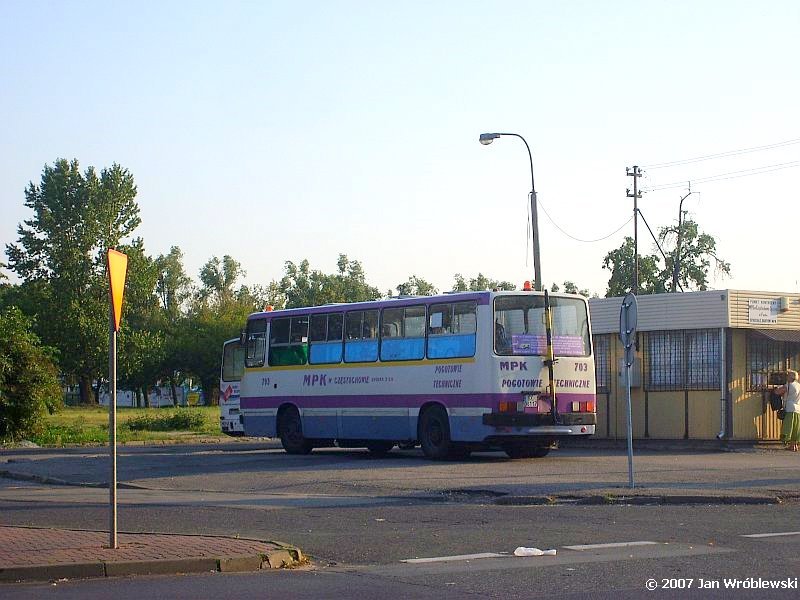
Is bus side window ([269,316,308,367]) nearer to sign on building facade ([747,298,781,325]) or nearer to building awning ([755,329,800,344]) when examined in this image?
sign on building facade ([747,298,781,325])

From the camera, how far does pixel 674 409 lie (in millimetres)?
27922

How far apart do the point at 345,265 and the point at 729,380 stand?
350 ft

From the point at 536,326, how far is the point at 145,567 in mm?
14200

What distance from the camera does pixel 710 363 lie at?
89.6 feet

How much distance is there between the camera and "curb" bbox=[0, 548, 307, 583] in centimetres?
939

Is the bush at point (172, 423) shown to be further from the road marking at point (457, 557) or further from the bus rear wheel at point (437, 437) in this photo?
the road marking at point (457, 557)

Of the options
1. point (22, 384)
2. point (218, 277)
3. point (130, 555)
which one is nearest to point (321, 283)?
point (218, 277)

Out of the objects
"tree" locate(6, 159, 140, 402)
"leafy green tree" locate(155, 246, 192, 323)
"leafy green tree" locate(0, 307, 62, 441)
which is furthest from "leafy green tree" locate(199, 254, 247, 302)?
"leafy green tree" locate(0, 307, 62, 441)

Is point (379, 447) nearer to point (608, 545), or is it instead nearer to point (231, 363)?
point (231, 363)

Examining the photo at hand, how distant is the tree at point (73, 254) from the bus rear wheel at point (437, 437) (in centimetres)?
5810

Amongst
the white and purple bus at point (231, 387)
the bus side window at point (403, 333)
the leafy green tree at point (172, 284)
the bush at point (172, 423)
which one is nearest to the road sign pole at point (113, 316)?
the bus side window at point (403, 333)

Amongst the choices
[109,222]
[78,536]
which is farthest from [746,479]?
[109,222]

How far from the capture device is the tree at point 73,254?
78875mm

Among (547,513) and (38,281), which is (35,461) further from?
(38,281)
